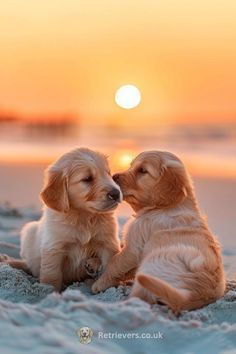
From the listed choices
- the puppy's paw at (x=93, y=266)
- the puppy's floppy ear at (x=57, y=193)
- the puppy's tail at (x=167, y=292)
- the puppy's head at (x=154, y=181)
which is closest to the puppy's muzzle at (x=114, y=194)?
the puppy's head at (x=154, y=181)

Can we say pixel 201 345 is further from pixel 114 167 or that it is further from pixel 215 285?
pixel 114 167

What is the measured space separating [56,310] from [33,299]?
38.7 inches

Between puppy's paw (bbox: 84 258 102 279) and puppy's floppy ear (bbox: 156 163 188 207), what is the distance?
65 centimetres

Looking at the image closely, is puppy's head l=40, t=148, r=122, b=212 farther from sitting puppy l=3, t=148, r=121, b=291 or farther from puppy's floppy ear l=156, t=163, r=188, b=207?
puppy's floppy ear l=156, t=163, r=188, b=207

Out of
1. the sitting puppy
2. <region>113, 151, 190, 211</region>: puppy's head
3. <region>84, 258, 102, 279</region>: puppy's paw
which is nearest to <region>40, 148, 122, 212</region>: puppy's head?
the sitting puppy

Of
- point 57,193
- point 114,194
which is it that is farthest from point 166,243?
point 57,193

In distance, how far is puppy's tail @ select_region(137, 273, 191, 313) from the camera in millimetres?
3918

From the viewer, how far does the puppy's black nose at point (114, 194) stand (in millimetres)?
4840

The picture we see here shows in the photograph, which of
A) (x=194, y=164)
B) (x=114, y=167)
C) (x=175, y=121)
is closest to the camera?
(x=114, y=167)

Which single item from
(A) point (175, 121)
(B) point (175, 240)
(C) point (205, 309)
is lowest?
(A) point (175, 121)

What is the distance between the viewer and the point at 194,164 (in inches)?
530

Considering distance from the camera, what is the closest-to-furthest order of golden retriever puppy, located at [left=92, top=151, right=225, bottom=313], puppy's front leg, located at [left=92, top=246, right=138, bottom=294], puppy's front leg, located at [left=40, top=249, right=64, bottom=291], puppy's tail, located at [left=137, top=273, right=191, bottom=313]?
puppy's tail, located at [left=137, top=273, right=191, bottom=313]
golden retriever puppy, located at [left=92, top=151, right=225, bottom=313]
puppy's front leg, located at [left=92, top=246, right=138, bottom=294]
puppy's front leg, located at [left=40, top=249, right=64, bottom=291]

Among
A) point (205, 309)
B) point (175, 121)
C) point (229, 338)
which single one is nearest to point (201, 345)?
point (229, 338)

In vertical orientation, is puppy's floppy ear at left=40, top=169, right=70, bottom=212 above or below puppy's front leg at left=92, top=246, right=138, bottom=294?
above
